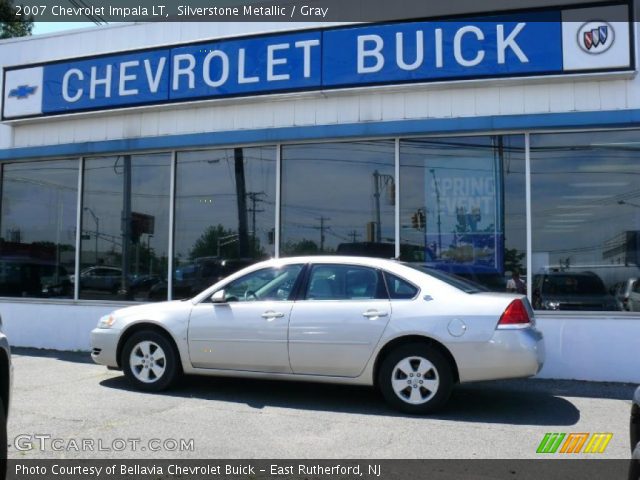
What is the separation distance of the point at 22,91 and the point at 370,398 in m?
8.61

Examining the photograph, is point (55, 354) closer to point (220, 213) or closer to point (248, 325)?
point (220, 213)

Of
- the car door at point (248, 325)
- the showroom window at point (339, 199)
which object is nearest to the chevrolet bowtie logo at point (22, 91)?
the showroom window at point (339, 199)

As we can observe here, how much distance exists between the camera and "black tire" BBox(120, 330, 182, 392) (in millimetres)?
6633

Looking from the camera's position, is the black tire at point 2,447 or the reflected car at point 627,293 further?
the reflected car at point 627,293

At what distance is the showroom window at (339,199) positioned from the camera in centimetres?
901

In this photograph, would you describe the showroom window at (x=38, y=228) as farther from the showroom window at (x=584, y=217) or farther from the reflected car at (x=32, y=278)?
the showroom window at (x=584, y=217)

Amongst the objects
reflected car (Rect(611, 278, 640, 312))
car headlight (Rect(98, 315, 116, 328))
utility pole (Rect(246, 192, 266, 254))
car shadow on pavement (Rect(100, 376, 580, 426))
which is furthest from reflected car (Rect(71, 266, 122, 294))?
reflected car (Rect(611, 278, 640, 312))

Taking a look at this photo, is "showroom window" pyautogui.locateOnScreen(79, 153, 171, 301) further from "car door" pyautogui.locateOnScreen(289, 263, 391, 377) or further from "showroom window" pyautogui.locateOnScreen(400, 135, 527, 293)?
"car door" pyautogui.locateOnScreen(289, 263, 391, 377)

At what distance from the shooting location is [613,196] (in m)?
8.30

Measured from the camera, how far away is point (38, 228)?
10.9 meters

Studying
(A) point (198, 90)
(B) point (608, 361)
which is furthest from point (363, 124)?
(B) point (608, 361)

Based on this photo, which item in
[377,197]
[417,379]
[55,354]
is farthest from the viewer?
[55,354]

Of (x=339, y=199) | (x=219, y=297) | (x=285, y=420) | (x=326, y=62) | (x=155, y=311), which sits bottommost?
(x=285, y=420)

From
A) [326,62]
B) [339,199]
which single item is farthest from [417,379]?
[326,62]
